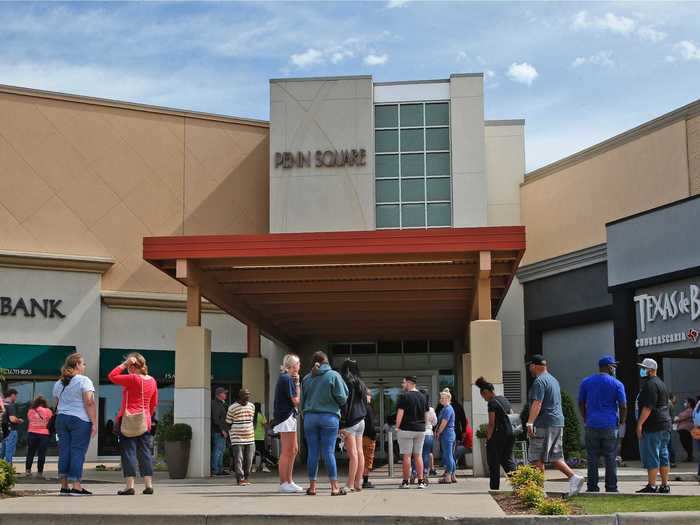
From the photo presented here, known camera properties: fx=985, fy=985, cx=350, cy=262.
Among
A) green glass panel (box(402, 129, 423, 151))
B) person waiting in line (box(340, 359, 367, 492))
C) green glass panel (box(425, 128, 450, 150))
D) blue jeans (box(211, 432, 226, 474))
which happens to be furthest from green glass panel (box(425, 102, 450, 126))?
person waiting in line (box(340, 359, 367, 492))

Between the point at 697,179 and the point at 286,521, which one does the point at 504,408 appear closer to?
the point at 286,521

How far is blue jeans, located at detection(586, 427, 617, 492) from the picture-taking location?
40.4 feet

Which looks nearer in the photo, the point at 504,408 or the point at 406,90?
the point at 504,408

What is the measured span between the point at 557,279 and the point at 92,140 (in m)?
15.0

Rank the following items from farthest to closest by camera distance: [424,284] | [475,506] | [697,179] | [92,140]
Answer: [92,140]
[697,179]
[424,284]
[475,506]

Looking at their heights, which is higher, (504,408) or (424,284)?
(424,284)

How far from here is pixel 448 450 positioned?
16.9 meters

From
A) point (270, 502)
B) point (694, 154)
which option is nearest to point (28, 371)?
point (270, 502)

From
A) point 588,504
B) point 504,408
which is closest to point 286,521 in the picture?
point 588,504

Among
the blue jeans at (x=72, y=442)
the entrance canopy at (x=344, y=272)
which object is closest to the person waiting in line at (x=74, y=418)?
the blue jeans at (x=72, y=442)

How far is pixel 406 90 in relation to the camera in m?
32.8

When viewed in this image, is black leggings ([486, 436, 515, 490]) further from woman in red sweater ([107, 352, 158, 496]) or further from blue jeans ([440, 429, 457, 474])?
woman in red sweater ([107, 352, 158, 496])

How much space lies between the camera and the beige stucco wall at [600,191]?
2689 cm

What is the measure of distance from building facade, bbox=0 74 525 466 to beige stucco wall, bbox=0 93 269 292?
42mm
